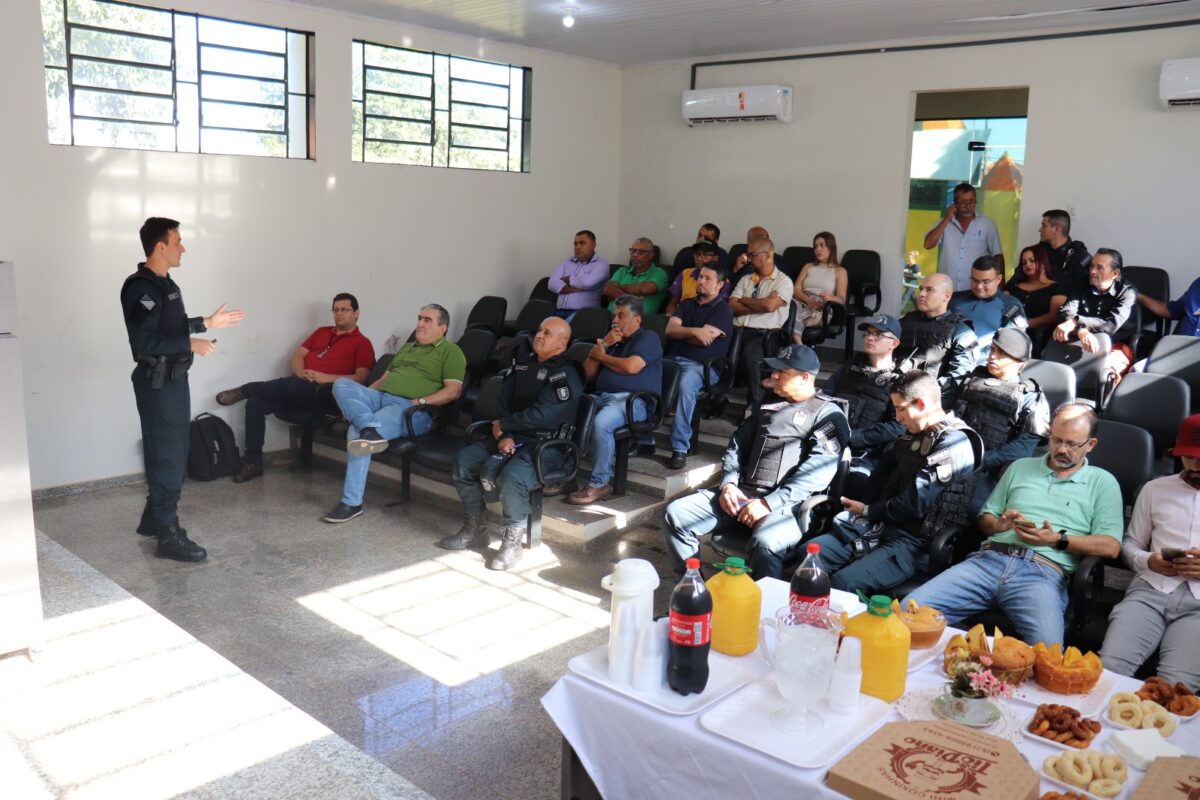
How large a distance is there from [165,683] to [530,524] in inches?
98.7

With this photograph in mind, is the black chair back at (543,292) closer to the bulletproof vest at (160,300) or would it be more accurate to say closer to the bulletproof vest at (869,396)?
the bulletproof vest at (869,396)

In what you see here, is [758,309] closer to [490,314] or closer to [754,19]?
[754,19]

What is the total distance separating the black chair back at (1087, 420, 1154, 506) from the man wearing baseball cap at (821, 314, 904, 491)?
37.6 inches

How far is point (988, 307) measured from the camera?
6.09m

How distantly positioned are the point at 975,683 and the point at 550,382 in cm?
362

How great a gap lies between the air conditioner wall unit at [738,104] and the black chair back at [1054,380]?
395 centimetres

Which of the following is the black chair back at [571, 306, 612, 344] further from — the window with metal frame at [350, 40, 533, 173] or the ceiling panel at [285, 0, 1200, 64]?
the ceiling panel at [285, 0, 1200, 64]

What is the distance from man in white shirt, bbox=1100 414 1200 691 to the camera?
132 inches

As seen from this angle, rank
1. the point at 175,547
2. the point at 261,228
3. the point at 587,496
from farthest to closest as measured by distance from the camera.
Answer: the point at 261,228, the point at 587,496, the point at 175,547

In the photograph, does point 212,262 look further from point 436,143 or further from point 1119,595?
point 1119,595

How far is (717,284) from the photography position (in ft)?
22.0

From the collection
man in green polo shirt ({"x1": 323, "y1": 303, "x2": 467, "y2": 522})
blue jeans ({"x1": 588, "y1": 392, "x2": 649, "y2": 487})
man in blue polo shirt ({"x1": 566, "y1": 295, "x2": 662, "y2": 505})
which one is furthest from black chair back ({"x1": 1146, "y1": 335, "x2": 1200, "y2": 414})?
man in green polo shirt ({"x1": 323, "y1": 303, "x2": 467, "y2": 522})

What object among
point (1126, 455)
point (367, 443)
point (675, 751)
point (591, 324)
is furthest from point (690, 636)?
point (591, 324)

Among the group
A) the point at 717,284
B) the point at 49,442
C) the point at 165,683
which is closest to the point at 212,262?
the point at 49,442
